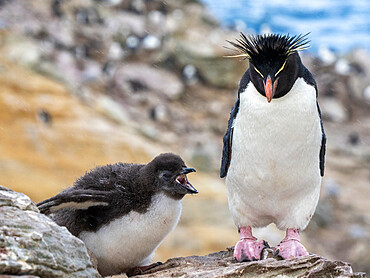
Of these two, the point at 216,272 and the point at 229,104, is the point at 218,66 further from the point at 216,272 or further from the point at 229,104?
the point at 216,272

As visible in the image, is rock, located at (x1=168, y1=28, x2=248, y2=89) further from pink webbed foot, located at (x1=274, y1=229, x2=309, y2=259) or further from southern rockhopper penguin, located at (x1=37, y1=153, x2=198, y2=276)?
pink webbed foot, located at (x1=274, y1=229, x2=309, y2=259)

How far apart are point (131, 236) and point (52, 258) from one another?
2.52 ft

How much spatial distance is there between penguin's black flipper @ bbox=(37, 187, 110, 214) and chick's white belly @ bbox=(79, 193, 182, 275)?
155 millimetres

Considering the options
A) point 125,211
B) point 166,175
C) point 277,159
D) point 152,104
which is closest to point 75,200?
point 125,211

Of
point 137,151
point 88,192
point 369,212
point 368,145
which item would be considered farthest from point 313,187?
point 368,145

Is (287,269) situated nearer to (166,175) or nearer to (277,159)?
(277,159)

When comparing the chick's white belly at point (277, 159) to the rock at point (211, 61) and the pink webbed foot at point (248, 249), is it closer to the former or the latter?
the pink webbed foot at point (248, 249)

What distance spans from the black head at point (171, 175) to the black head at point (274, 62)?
689 mm

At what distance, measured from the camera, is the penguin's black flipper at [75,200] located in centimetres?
312

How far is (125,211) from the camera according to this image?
10.8 feet

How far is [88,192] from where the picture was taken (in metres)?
3.21

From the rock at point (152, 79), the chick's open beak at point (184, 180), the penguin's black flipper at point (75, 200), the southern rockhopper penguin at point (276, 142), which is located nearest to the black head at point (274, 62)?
the southern rockhopper penguin at point (276, 142)

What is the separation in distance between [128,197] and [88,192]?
260 millimetres

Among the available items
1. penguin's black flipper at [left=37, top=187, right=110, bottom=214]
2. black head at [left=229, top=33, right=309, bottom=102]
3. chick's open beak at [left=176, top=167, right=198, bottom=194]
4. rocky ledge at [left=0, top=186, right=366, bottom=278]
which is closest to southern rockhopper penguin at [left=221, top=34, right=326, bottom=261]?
black head at [left=229, top=33, right=309, bottom=102]
